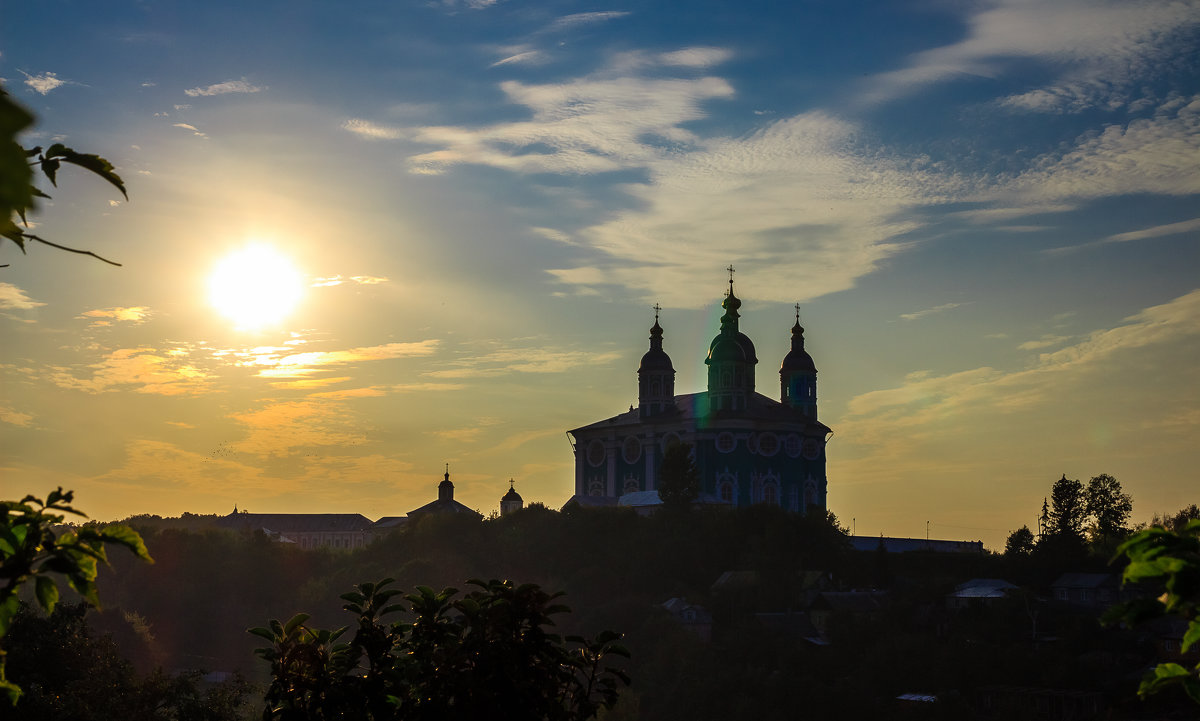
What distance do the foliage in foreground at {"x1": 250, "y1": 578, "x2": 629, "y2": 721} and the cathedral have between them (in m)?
81.8

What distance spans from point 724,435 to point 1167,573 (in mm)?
90107

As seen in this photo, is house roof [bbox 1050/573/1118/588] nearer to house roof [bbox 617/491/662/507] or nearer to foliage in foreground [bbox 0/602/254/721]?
house roof [bbox 617/491/662/507]

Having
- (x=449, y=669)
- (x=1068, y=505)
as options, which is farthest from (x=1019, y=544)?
(x=449, y=669)

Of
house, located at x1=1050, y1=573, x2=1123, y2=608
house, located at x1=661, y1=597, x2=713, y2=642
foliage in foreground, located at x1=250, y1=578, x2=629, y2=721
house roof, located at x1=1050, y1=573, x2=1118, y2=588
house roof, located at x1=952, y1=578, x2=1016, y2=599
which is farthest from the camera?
house roof, located at x1=1050, y1=573, x2=1118, y2=588

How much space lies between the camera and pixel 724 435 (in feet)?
312

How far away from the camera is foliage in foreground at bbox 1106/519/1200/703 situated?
17.8 feet

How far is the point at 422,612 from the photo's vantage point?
13203 millimetres

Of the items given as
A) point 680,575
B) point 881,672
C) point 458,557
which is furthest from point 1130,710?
point 458,557

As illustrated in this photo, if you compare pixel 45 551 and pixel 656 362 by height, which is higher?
pixel 656 362

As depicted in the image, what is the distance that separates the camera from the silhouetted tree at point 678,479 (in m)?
91.2

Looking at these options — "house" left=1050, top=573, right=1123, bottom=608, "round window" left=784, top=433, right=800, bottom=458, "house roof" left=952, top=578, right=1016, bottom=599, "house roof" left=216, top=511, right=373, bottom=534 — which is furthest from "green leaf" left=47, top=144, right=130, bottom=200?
"house roof" left=216, top=511, right=373, bottom=534

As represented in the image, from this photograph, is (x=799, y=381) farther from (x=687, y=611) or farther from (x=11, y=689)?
(x=11, y=689)

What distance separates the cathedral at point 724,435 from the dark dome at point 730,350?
0.08m

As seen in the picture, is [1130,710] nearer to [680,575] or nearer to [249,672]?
[680,575]
